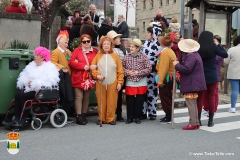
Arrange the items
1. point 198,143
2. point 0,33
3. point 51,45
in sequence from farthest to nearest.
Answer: point 51,45, point 0,33, point 198,143

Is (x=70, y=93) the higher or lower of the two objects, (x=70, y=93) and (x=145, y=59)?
the lower

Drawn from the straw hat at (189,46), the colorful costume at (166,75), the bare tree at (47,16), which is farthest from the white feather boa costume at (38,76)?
the bare tree at (47,16)

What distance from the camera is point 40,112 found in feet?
23.6

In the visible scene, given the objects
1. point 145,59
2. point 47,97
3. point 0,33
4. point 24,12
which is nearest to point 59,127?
point 47,97

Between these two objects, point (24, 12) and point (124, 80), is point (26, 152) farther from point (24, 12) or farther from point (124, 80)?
point (24, 12)

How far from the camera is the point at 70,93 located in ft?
23.9

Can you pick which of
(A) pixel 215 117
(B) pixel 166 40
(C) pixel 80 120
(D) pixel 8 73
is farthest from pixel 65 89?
(A) pixel 215 117

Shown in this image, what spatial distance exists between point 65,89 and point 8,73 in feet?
3.47

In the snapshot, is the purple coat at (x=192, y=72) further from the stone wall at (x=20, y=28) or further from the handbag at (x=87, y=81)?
the stone wall at (x=20, y=28)

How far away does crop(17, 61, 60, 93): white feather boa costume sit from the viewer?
686cm

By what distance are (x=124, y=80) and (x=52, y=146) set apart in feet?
8.26

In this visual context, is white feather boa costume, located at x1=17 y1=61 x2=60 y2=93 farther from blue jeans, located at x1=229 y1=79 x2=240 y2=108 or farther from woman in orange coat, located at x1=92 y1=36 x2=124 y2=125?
blue jeans, located at x1=229 y1=79 x2=240 y2=108

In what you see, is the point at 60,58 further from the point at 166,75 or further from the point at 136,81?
the point at 166,75

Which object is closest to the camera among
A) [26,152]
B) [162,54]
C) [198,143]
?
[26,152]
